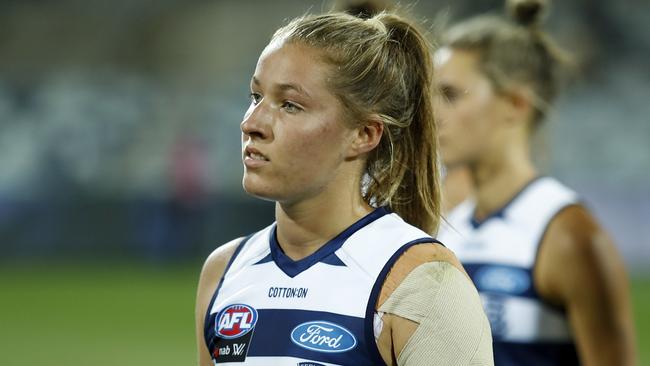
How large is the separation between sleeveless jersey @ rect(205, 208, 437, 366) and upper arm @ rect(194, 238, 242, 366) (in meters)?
0.04

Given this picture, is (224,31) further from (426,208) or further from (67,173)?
(426,208)

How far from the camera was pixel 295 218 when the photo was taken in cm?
271

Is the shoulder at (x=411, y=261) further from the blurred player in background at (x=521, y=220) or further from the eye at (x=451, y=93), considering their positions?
the eye at (x=451, y=93)

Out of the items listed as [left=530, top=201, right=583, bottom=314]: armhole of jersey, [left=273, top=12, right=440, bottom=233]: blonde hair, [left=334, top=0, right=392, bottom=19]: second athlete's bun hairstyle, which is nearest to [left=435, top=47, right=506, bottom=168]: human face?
[left=334, top=0, right=392, bottom=19]: second athlete's bun hairstyle

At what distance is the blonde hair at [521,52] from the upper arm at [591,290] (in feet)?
2.11

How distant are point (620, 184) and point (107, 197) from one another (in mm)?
6457

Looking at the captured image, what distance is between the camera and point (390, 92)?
8.87 ft

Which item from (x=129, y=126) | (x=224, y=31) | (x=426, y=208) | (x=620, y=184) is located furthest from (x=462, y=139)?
(x=224, y=31)

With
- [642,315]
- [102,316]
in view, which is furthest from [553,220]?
[102,316]

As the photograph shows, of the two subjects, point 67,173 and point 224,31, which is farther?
point 224,31

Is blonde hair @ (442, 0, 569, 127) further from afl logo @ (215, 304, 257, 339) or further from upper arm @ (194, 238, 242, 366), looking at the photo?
afl logo @ (215, 304, 257, 339)

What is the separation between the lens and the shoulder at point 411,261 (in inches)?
98.9

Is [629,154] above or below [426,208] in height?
below

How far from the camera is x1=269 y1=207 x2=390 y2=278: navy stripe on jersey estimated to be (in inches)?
105
